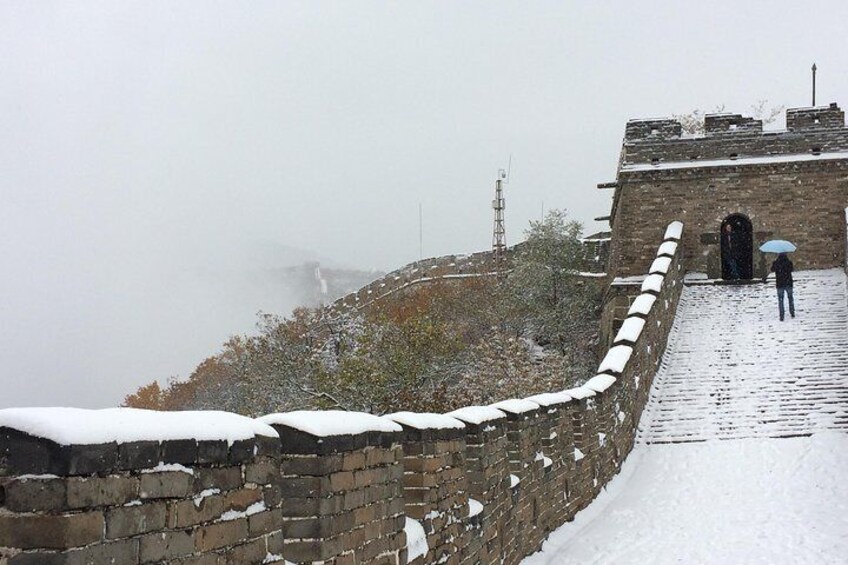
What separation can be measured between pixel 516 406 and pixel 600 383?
464 cm

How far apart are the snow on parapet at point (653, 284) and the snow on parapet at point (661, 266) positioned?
2.01 ft

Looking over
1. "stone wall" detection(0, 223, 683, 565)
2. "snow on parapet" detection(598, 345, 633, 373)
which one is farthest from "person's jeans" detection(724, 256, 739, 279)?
"stone wall" detection(0, 223, 683, 565)

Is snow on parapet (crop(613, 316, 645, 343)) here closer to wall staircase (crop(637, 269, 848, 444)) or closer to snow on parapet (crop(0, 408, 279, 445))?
wall staircase (crop(637, 269, 848, 444))

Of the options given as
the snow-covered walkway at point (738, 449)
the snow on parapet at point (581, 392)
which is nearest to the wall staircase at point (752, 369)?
the snow-covered walkway at point (738, 449)

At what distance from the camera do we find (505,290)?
3703cm

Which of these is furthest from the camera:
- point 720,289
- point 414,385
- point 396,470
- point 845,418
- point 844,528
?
point 414,385

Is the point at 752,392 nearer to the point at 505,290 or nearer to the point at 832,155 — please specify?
the point at 832,155

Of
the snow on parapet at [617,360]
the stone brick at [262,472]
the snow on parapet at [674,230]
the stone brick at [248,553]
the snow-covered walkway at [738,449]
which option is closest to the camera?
the stone brick at [248,553]

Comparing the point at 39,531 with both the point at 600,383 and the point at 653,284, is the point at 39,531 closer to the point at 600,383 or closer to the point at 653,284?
the point at 600,383

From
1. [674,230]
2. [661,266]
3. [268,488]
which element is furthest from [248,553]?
[674,230]

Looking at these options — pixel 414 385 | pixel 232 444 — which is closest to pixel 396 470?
pixel 232 444

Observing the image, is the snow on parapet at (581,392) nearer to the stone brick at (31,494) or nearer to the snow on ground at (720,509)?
the snow on ground at (720,509)

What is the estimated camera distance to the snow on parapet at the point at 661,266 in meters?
20.1

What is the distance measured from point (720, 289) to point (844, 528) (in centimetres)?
1337
